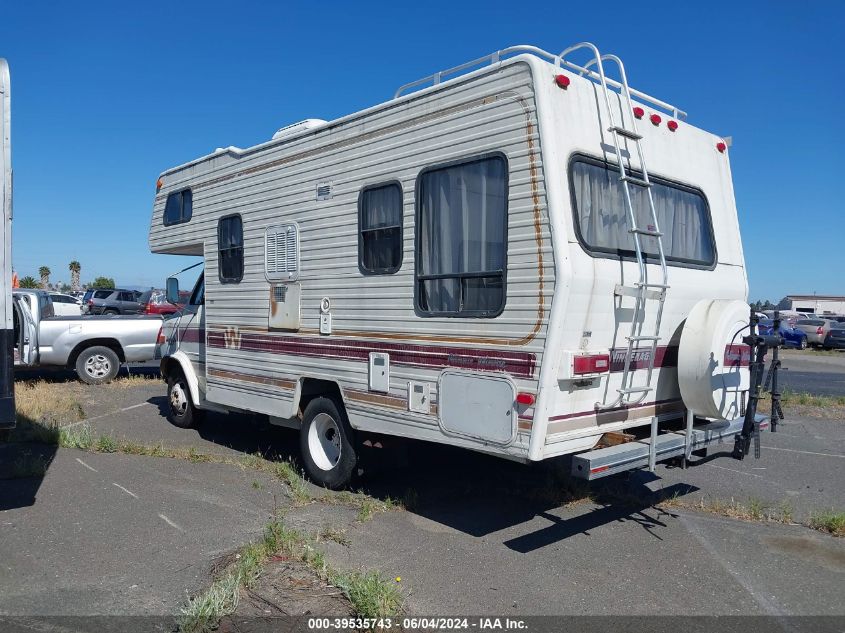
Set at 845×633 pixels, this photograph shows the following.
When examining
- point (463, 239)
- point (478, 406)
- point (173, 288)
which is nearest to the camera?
point (478, 406)

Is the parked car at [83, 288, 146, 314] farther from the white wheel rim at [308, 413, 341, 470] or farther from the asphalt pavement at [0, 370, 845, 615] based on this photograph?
the white wheel rim at [308, 413, 341, 470]

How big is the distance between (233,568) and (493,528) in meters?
1.99

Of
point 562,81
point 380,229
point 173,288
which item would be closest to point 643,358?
point 562,81

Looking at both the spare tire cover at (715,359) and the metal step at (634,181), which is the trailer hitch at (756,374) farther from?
the metal step at (634,181)

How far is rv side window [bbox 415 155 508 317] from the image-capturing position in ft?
16.1

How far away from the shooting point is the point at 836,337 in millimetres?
28656

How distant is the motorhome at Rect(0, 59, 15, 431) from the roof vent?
2433 millimetres

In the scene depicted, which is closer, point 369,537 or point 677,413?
point 369,537

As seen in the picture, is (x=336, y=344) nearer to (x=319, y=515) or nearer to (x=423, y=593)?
(x=319, y=515)

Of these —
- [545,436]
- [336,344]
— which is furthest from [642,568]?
[336,344]

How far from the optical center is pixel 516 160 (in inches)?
188

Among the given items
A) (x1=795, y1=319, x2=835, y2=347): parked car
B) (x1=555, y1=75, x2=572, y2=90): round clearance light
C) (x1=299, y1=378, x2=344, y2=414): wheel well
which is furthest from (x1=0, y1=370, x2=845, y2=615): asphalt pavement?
(x1=795, y1=319, x2=835, y2=347): parked car

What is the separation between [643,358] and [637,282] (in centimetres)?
60

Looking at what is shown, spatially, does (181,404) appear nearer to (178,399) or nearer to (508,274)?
(178,399)
